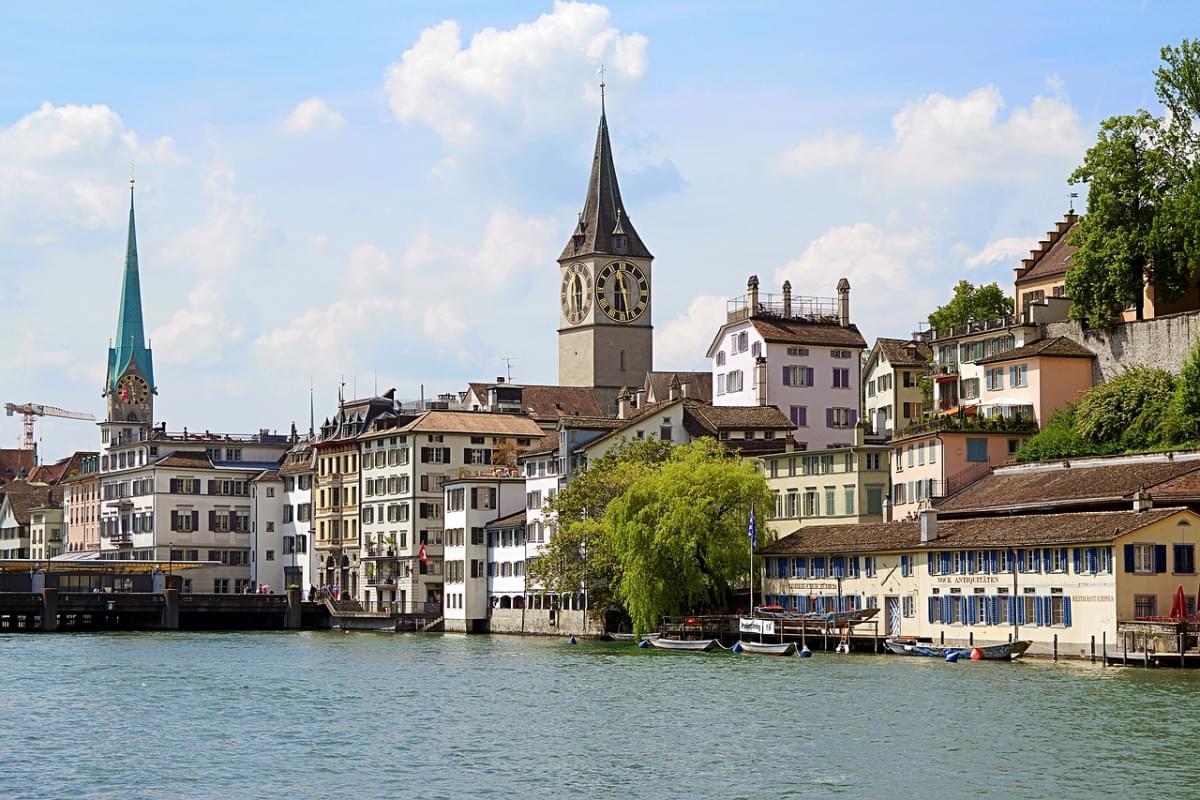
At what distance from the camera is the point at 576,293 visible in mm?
181625

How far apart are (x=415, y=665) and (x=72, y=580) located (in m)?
67.4

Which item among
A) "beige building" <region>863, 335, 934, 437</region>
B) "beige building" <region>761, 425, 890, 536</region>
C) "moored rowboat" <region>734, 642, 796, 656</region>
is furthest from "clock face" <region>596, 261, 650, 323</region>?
"moored rowboat" <region>734, 642, 796, 656</region>

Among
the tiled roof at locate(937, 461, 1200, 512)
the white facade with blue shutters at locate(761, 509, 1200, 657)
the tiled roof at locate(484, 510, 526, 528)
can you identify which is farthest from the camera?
the tiled roof at locate(484, 510, 526, 528)

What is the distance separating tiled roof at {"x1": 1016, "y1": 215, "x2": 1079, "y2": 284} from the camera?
389 feet

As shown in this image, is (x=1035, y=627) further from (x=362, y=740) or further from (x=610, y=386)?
(x=610, y=386)

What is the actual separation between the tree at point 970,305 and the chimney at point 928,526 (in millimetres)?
34449

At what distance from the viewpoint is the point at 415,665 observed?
93562mm

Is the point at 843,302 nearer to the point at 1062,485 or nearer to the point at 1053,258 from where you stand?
the point at 1053,258

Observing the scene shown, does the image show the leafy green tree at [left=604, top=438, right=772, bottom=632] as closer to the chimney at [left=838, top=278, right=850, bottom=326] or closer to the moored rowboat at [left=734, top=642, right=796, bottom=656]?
the moored rowboat at [left=734, top=642, right=796, bottom=656]

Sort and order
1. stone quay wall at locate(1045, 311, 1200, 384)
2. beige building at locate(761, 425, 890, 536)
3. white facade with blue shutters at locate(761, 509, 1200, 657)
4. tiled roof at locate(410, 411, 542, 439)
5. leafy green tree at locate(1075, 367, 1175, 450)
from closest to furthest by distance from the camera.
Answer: white facade with blue shutters at locate(761, 509, 1200, 657) < leafy green tree at locate(1075, 367, 1175, 450) < stone quay wall at locate(1045, 311, 1200, 384) < beige building at locate(761, 425, 890, 536) < tiled roof at locate(410, 411, 542, 439)

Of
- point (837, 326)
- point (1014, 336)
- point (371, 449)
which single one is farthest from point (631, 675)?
point (371, 449)

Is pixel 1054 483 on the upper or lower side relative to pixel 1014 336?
lower

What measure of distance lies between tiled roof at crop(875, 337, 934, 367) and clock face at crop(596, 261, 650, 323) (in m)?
53.2

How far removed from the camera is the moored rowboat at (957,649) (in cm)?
8388
